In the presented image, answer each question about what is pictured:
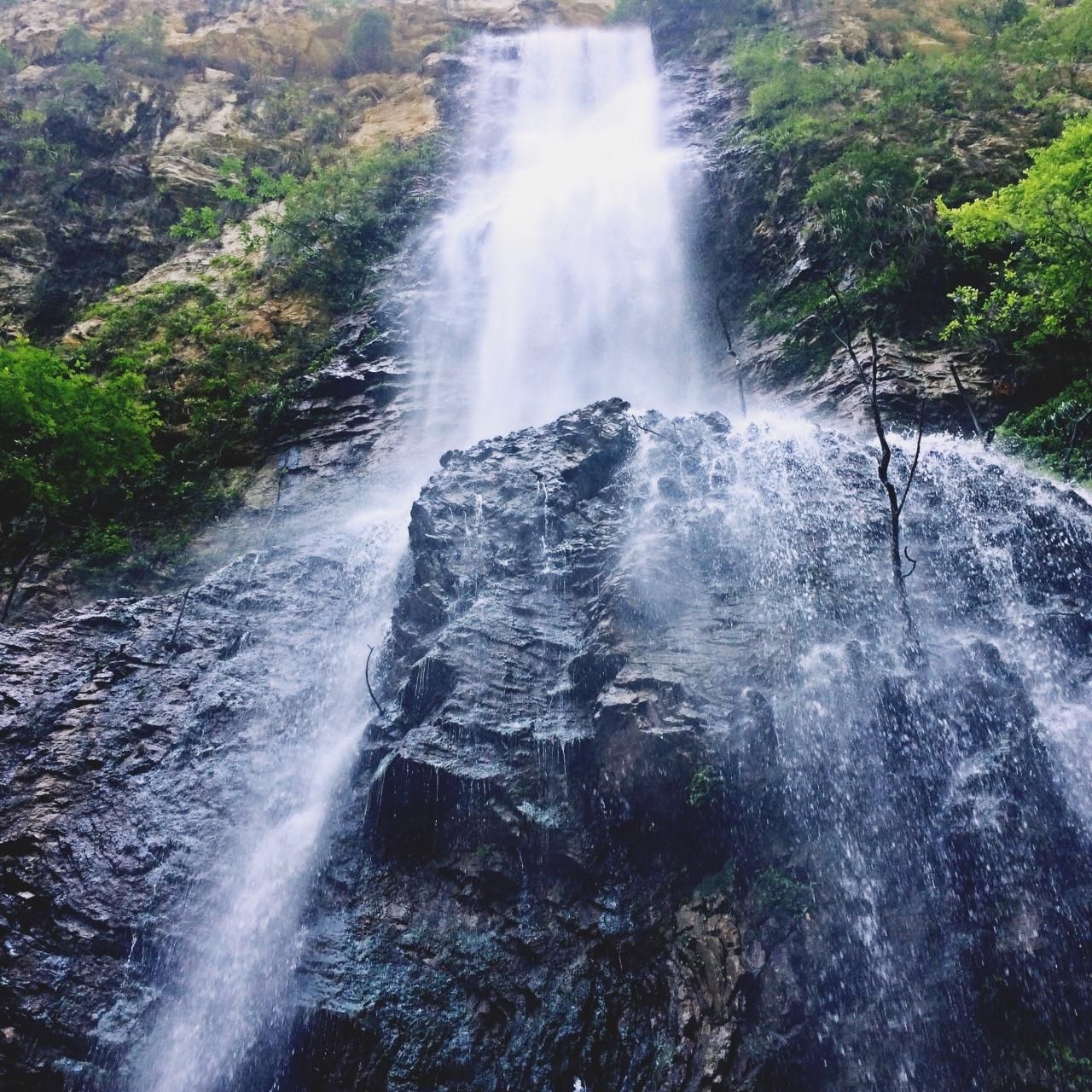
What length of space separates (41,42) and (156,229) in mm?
18878

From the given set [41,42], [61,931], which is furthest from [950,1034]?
[41,42]

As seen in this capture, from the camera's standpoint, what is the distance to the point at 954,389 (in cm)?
1339


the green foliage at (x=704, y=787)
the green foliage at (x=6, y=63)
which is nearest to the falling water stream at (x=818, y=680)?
the green foliage at (x=704, y=787)

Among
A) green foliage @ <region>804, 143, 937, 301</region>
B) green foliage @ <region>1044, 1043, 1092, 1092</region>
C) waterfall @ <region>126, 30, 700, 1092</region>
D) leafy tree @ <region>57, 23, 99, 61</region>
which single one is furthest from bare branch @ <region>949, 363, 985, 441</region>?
leafy tree @ <region>57, 23, 99, 61</region>

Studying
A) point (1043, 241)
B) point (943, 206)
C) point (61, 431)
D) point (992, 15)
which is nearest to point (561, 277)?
point (943, 206)

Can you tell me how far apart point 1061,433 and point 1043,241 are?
10.6 feet

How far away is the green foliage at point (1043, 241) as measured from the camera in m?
11.4

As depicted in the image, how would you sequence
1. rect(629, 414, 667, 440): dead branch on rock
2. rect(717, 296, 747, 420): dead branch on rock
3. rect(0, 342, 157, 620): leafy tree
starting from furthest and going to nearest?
rect(717, 296, 747, 420): dead branch on rock → rect(0, 342, 157, 620): leafy tree → rect(629, 414, 667, 440): dead branch on rock

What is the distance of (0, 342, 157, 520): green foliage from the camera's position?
13.6 metres

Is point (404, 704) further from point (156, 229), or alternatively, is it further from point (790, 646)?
point (156, 229)

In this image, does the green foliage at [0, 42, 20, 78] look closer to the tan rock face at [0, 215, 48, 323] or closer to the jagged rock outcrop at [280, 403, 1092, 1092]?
the tan rock face at [0, 215, 48, 323]

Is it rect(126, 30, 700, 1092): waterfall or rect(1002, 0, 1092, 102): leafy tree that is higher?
rect(1002, 0, 1092, 102): leafy tree

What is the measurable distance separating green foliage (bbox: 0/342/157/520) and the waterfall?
3.83 metres

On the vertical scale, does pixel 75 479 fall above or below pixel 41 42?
below
